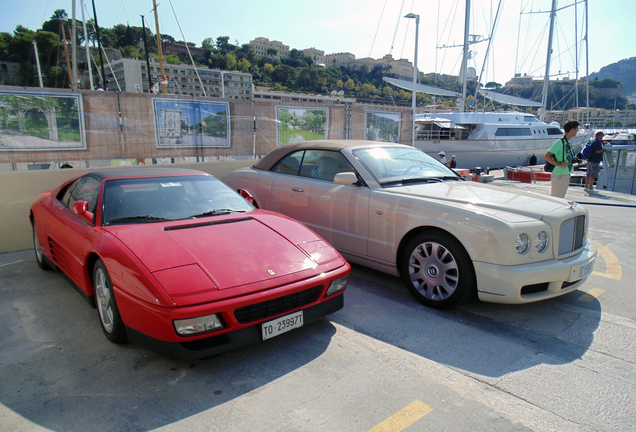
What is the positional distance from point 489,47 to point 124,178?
28.6m

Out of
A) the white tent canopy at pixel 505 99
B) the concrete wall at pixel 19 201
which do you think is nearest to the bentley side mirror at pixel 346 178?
the concrete wall at pixel 19 201

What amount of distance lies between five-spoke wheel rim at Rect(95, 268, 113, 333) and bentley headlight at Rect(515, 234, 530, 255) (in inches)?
127

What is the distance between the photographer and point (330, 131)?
9.38 meters

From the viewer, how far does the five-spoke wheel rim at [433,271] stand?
137 inches

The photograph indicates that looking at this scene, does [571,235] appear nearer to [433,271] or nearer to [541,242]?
[541,242]

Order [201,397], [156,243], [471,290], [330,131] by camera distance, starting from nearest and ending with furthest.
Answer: [201,397] < [156,243] < [471,290] < [330,131]

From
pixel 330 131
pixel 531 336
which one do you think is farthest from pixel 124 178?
pixel 330 131

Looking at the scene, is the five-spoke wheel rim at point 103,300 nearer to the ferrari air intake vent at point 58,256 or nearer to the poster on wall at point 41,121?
the ferrari air intake vent at point 58,256

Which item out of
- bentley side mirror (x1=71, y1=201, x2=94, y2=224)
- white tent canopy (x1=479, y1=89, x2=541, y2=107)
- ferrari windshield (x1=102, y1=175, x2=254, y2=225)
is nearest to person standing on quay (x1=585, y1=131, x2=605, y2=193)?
ferrari windshield (x1=102, y1=175, x2=254, y2=225)

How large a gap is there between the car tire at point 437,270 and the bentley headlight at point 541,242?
0.57m

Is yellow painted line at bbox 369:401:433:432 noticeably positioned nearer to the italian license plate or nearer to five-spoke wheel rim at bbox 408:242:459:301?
the italian license plate

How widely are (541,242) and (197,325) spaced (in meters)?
2.88

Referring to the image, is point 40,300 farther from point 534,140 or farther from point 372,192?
point 534,140

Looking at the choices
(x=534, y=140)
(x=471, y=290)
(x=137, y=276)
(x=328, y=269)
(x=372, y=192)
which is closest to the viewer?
(x=137, y=276)
